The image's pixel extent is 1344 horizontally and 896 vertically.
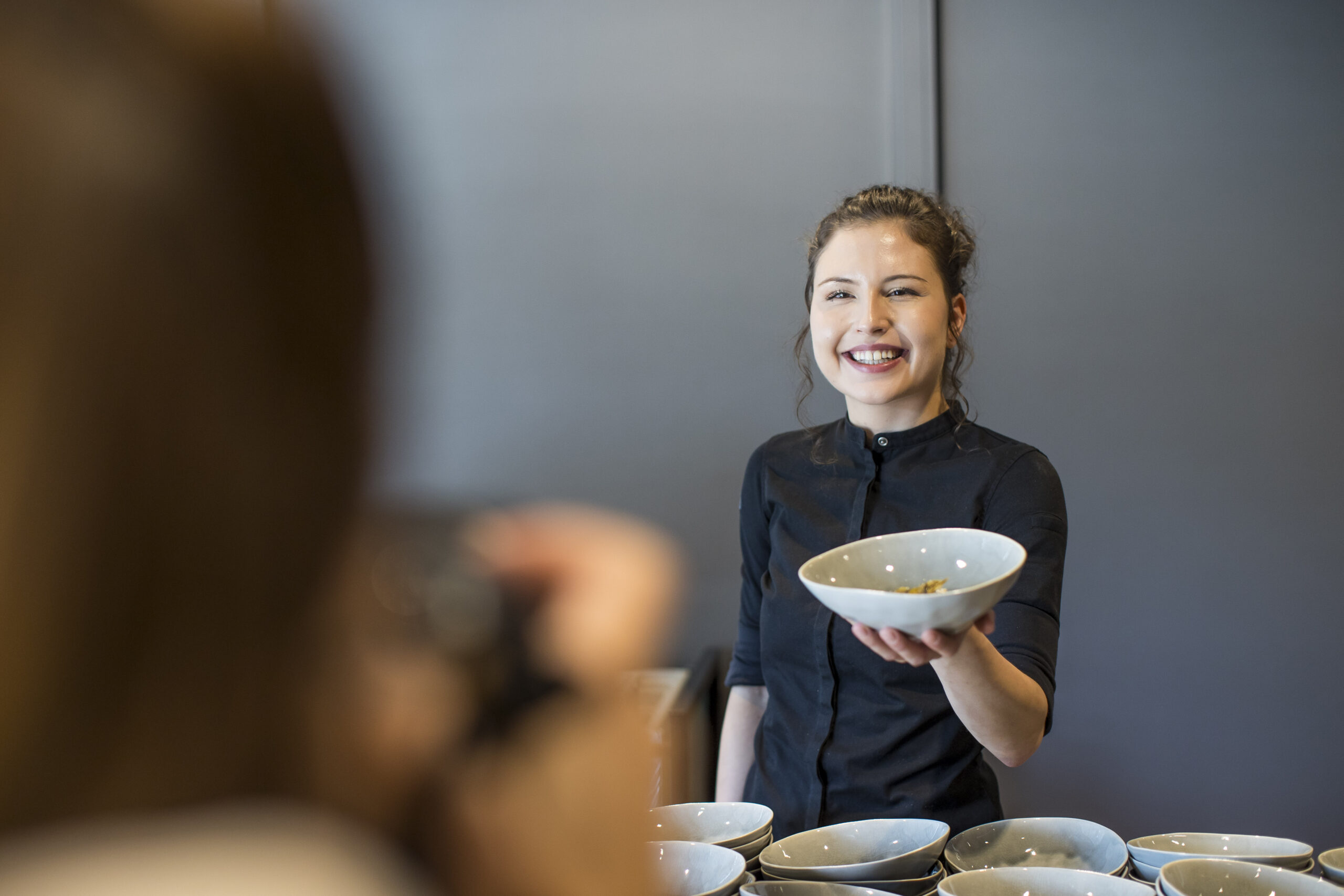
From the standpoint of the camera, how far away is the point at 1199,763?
244 cm

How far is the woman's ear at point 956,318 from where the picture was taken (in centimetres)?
150

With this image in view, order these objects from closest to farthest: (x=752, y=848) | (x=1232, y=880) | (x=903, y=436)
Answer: (x=1232, y=880)
(x=752, y=848)
(x=903, y=436)

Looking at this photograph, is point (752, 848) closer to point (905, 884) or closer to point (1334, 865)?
point (905, 884)

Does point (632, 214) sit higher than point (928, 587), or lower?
higher

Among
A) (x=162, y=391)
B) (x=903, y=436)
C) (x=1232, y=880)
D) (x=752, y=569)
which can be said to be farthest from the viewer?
(x=752, y=569)

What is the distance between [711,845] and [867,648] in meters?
0.46

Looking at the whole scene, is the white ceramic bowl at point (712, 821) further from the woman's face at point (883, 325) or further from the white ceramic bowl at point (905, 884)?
the woman's face at point (883, 325)

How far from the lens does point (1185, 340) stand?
8.10ft

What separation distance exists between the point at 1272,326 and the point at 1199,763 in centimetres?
114

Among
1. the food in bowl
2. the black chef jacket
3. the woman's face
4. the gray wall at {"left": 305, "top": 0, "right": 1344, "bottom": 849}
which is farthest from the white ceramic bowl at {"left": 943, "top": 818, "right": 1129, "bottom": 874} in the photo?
the gray wall at {"left": 305, "top": 0, "right": 1344, "bottom": 849}

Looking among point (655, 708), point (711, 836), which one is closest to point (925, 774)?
point (711, 836)

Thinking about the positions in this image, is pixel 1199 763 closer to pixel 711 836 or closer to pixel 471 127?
pixel 711 836

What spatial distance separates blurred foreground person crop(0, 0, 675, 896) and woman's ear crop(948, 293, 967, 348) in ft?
4.38

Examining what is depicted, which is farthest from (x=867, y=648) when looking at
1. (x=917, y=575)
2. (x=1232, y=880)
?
(x=1232, y=880)
